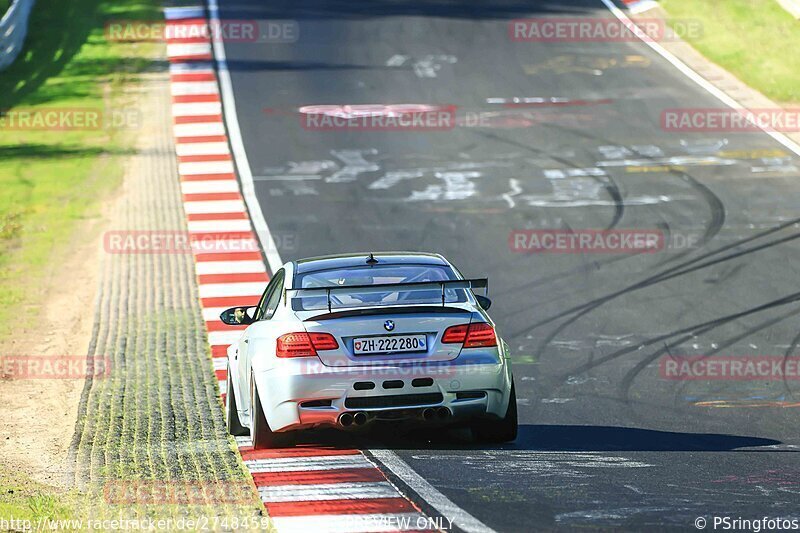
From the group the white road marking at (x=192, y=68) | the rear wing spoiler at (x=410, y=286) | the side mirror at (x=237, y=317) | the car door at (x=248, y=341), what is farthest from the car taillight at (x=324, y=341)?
the white road marking at (x=192, y=68)

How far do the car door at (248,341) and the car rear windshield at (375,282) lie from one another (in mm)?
273

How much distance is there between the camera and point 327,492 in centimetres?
757

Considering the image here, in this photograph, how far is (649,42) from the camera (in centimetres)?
2853

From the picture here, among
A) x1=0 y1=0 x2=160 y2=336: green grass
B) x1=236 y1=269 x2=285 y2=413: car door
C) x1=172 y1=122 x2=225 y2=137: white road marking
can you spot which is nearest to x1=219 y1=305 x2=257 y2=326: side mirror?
x1=236 y1=269 x2=285 y2=413: car door

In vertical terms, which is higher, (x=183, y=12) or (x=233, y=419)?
(x=183, y=12)

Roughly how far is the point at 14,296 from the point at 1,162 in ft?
23.6

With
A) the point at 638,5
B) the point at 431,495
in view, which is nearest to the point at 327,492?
the point at 431,495

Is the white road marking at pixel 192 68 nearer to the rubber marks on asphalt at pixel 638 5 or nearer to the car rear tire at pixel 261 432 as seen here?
the rubber marks on asphalt at pixel 638 5

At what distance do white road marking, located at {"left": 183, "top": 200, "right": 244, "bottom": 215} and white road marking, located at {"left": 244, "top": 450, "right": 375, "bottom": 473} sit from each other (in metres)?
10.9

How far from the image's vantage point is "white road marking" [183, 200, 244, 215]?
19547 mm

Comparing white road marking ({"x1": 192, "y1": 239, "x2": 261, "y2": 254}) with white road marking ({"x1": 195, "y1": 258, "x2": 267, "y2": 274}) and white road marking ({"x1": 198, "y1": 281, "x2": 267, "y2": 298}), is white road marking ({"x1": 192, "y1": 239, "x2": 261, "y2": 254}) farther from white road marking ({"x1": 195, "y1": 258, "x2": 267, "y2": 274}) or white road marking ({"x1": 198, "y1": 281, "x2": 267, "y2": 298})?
white road marking ({"x1": 198, "y1": 281, "x2": 267, "y2": 298})

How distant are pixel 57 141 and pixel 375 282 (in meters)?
16.1

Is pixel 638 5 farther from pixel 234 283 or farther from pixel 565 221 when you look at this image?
pixel 234 283

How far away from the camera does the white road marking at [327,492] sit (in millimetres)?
7426
